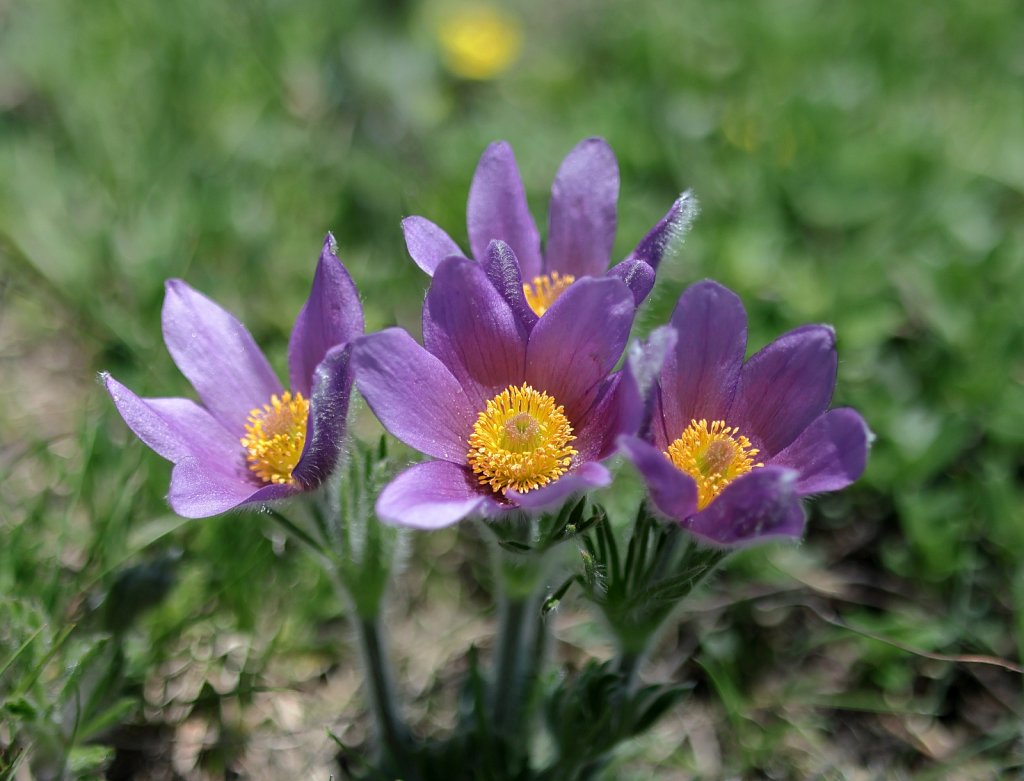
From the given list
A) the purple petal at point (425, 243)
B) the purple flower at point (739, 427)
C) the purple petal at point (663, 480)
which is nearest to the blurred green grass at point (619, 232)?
the purple flower at point (739, 427)

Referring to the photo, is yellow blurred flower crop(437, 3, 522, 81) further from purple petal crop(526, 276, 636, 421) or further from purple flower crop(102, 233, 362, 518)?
purple petal crop(526, 276, 636, 421)

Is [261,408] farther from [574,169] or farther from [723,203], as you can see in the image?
[723,203]

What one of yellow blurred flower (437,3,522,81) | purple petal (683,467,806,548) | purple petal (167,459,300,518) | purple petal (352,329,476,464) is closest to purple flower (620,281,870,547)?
purple petal (683,467,806,548)

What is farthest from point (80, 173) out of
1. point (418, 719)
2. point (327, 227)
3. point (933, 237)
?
point (933, 237)

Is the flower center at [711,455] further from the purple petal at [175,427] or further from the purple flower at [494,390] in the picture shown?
the purple petal at [175,427]

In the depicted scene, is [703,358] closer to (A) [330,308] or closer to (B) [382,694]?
(A) [330,308]
